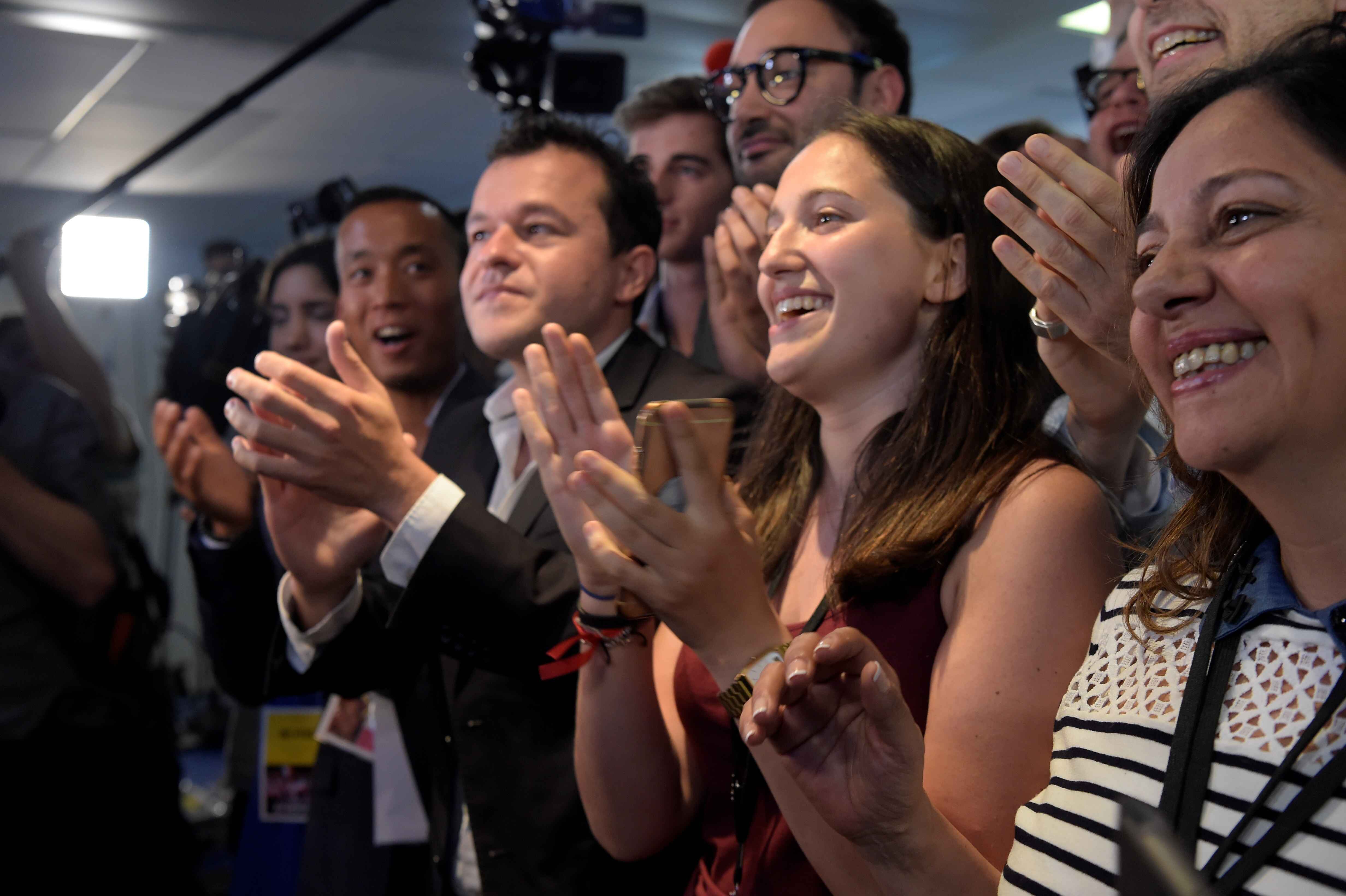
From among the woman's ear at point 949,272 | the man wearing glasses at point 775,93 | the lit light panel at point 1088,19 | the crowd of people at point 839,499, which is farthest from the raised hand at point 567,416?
the lit light panel at point 1088,19

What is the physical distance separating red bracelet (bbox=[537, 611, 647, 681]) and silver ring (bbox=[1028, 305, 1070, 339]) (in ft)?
1.87

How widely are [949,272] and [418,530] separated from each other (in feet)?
2.63

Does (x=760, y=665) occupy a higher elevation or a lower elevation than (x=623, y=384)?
lower

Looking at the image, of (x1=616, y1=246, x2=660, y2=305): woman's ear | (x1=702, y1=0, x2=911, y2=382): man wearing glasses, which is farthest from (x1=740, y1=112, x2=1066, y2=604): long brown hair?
(x1=616, y1=246, x2=660, y2=305): woman's ear

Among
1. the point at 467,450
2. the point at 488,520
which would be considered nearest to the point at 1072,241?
the point at 488,520

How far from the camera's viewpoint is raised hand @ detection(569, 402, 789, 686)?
1.06 meters

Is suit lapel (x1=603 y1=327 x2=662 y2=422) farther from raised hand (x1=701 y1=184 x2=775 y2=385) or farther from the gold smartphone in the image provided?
the gold smartphone

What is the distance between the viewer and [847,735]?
3.29ft

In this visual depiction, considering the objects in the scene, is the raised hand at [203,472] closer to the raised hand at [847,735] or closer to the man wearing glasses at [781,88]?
the man wearing glasses at [781,88]

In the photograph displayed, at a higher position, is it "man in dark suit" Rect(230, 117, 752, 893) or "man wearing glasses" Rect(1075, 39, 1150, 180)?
"man wearing glasses" Rect(1075, 39, 1150, 180)

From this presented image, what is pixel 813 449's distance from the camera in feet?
5.04

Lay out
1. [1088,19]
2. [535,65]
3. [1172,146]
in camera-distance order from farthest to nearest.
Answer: [1088,19] → [535,65] → [1172,146]

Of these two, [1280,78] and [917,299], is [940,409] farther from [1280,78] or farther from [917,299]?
[1280,78]

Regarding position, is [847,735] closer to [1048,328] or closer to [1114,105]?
[1048,328]
